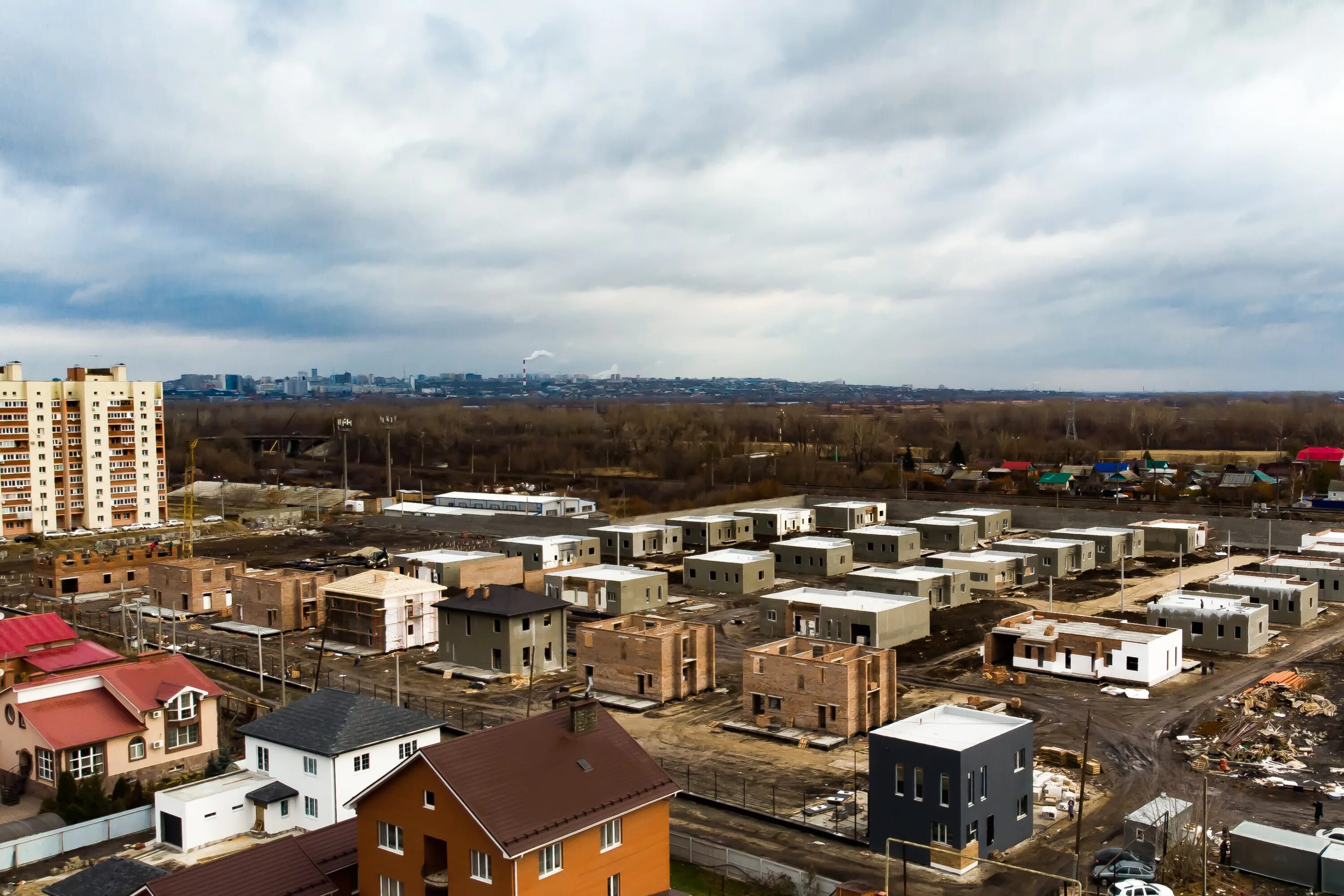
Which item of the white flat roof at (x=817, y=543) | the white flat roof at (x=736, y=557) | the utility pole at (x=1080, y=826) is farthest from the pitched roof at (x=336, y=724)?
the white flat roof at (x=817, y=543)

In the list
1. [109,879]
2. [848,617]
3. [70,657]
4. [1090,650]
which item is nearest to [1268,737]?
[1090,650]

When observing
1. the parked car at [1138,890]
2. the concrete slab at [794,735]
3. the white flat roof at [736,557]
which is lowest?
the concrete slab at [794,735]

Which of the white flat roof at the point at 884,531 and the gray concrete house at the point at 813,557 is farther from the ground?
the white flat roof at the point at 884,531

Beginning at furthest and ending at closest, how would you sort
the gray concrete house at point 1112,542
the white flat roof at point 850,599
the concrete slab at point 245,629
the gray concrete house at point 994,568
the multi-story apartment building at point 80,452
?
1. the multi-story apartment building at point 80,452
2. the gray concrete house at point 1112,542
3. the gray concrete house at point 994,568
4. the concrete slab at point 245,629
5. the white flat roof at point 850,599

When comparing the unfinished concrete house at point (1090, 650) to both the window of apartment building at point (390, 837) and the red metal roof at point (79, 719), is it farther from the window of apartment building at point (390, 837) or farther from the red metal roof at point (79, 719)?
the red metal roof at point (79, 719)

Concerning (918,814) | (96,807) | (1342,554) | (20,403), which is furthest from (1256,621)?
(20,403)

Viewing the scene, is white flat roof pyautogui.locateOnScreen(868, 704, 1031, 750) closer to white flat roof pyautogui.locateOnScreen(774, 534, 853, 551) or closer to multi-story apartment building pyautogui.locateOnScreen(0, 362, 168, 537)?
white flat roof pyautogui.locateOnScreen(774, 534, 853, 551)
